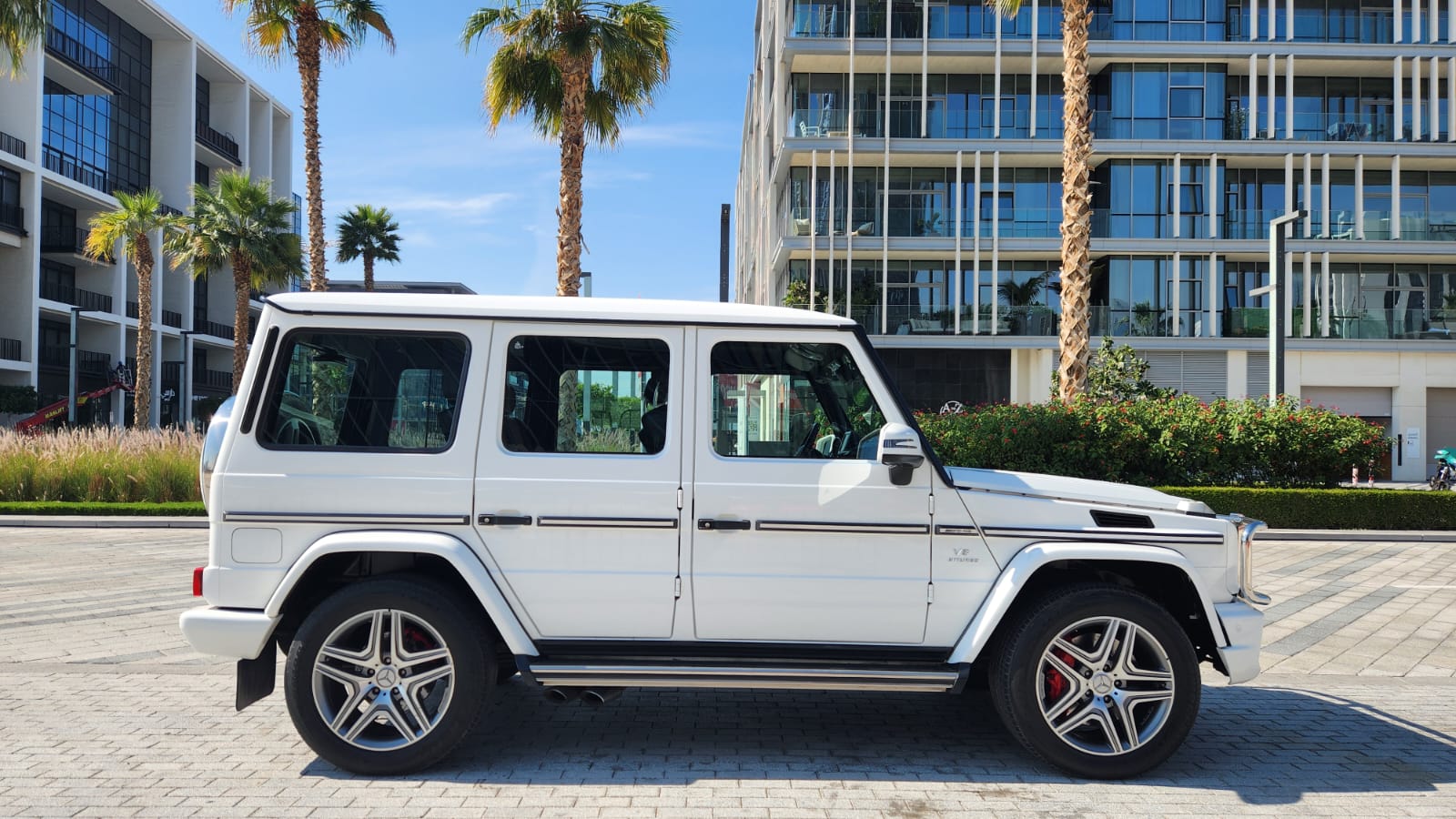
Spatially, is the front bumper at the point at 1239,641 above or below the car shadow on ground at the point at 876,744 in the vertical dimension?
above

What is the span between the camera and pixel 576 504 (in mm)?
4219

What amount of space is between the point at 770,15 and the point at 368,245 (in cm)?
2243

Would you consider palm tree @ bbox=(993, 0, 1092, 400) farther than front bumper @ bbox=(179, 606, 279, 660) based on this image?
Yes

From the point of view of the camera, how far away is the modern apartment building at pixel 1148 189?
32.2 metres

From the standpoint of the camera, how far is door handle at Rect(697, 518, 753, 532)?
423cm

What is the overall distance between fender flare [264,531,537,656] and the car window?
1.77 feet

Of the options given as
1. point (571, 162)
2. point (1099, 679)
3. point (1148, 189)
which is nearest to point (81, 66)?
point (571, 162)

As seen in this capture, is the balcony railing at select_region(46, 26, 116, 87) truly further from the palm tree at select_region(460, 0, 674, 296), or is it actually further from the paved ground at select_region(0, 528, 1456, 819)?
the paved ground at select_region(0, 528, 1456, 819)

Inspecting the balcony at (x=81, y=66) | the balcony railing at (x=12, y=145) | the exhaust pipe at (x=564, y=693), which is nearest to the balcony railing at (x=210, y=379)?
the balcony at (x=81, y=66)

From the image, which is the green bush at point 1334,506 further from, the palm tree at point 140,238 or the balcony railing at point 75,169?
the balcony railing at point 75,169

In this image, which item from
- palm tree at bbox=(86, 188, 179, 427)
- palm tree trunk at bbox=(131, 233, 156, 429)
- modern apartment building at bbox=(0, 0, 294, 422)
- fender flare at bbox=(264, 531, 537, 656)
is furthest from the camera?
modern apartment building at bbox=(0, 0, 294, 422)

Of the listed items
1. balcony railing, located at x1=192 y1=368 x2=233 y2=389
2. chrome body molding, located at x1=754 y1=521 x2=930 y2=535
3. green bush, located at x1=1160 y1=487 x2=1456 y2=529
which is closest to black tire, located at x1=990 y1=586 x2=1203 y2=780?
chrome body molding, located at x1=754 y1=521 x2=930 y2=535

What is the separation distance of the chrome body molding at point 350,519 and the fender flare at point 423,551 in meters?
0.05

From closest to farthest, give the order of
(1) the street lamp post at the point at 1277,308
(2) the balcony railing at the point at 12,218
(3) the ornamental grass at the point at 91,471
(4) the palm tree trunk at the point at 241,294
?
(3) the ornamental grass at the point at 91,471 < (1) the street lamp post at the point at 1277,308 < (4) the palm tree trunk at the point at 241,294 < (2) the balcony railing at the point at 12,218
